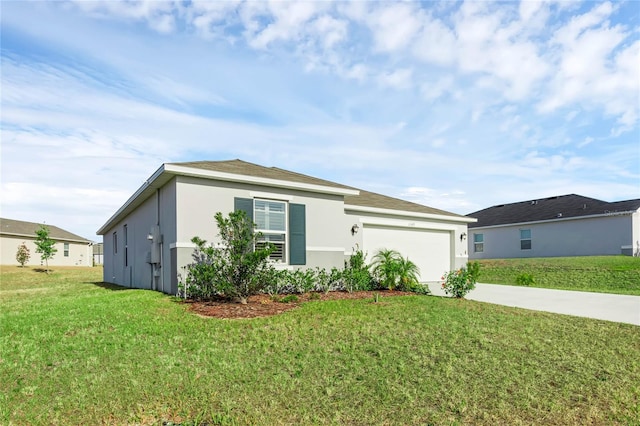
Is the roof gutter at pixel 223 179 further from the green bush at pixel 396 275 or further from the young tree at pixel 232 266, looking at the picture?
the green bush at pixel 396 275

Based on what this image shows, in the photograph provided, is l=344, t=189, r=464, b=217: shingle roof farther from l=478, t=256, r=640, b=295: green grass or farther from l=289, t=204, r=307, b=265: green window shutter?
l=478, t=256, r=640, b=295: green grass

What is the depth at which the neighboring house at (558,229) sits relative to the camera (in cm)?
2108

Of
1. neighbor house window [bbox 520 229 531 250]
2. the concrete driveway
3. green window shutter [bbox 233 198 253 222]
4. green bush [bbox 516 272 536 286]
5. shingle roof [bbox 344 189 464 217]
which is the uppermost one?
shingle roof [bbox 344 189 464 217]

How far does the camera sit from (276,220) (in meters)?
11.2

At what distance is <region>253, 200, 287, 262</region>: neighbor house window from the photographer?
1087cm

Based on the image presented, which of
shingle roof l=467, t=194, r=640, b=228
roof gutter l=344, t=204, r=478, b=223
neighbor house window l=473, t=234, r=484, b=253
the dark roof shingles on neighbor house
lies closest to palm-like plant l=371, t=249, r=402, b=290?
roof gutter l=344, t=204, r=478, b=223

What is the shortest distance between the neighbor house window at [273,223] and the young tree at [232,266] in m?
0.96

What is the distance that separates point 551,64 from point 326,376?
10.2m

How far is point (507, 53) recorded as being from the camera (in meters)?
10.2

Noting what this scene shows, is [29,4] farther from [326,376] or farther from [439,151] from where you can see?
[439,151]

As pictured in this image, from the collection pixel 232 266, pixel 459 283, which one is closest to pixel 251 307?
pixel 232 266

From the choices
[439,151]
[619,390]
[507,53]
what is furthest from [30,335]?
[439,151]

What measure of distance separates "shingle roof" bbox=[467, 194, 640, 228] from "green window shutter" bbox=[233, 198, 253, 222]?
66.4 feet

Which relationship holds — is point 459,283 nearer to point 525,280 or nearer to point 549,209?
point 525,280
